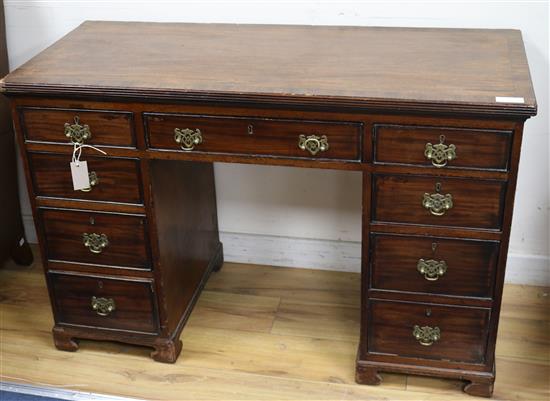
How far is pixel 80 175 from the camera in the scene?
6.68ft

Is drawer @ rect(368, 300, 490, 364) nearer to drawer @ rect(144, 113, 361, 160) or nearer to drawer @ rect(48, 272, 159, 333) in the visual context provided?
drawer @ rect(144, 113, 361, 160)

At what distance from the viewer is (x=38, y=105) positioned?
6.51 feet

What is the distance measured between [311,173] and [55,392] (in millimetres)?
989

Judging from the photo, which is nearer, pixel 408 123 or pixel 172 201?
pixel 408 123

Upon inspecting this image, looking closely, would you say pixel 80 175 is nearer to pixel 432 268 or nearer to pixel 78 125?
pixel 78 125

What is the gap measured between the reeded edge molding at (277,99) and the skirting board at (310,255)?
0.93 m

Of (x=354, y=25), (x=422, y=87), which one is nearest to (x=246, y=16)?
(x=354, y=25)

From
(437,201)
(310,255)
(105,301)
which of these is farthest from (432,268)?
(105,301)

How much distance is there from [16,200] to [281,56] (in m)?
1.15

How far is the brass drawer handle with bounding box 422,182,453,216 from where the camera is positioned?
1.89 meters

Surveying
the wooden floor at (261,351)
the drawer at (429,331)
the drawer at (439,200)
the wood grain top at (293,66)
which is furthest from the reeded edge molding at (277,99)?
the wooden floor at (261,351)

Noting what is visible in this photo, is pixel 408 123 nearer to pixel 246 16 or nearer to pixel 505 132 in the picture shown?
pixel 505 132

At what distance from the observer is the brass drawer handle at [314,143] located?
188 centimetres

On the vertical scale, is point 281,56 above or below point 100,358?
above
